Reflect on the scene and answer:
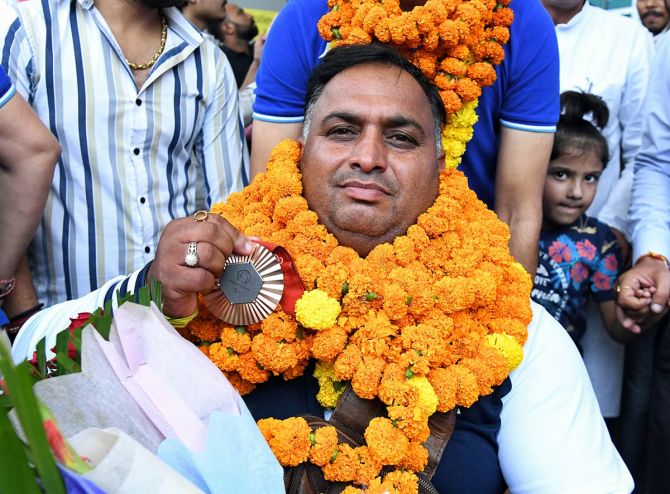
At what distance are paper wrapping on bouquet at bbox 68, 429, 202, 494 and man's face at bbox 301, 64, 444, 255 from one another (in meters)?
1.25

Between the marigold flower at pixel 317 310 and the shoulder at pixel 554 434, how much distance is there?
57 centimetres

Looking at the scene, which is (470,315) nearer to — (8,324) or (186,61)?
(8,324)

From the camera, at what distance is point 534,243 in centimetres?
279

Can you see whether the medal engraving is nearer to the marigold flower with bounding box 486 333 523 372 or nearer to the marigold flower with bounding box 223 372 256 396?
Result: the marigold flower with bounding box 223 372 256 396

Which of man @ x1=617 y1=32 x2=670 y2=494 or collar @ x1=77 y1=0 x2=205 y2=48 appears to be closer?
man @ x1=617 y1=32 x2=670 y2=494

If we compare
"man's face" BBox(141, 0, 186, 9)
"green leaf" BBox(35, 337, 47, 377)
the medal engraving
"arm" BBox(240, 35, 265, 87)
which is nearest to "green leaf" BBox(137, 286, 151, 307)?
"green leaf" BBox(35, 337, 47, 377)

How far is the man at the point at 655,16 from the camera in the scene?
5609 mm

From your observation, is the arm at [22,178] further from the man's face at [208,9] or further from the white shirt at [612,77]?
the man's face at [208,9]

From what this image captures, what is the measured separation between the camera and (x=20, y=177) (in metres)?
2.64

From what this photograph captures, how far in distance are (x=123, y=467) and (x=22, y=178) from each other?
1879 millimetres

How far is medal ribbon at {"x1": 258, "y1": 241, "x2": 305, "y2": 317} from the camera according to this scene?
2066mm

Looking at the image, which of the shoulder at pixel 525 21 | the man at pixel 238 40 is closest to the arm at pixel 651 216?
the shoulder at pixel 525 21

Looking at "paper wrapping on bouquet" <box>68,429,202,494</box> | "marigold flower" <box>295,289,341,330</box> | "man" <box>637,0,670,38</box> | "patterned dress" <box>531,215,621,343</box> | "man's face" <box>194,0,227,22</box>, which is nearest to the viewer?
"paper wrapping on bouquet" <box>68,429,202,494</box>

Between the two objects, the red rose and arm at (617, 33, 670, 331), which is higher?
the red rose
